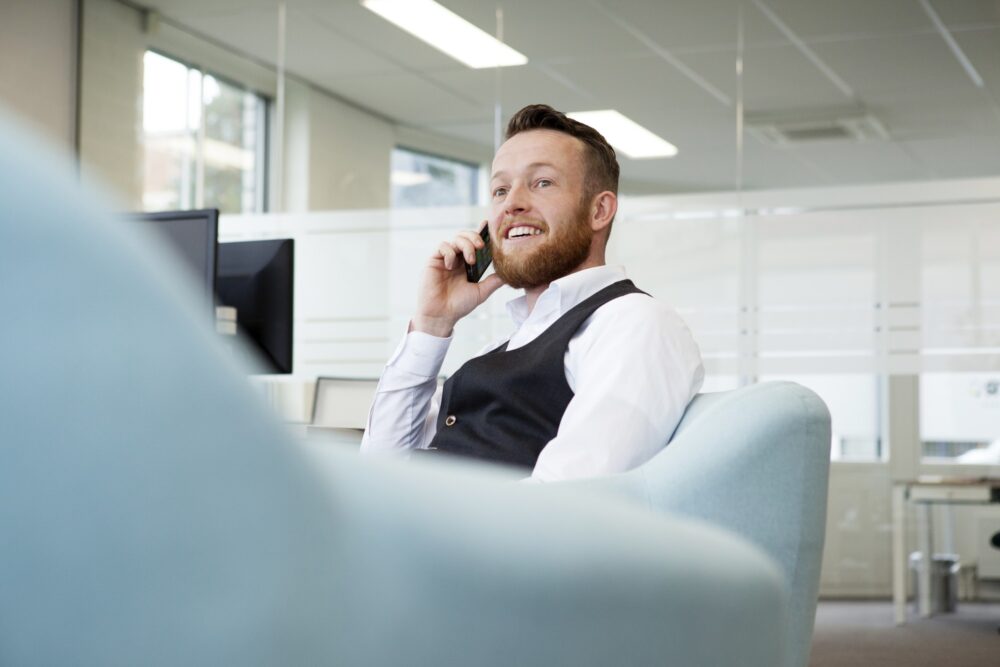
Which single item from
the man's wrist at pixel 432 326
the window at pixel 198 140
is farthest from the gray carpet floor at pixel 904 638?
the window at pixel 198 140

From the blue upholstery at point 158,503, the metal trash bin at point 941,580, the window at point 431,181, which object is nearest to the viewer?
the blue upholstery at point 158,503

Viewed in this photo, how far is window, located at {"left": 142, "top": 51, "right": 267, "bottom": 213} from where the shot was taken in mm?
5719

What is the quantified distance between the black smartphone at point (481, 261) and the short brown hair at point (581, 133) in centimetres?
21

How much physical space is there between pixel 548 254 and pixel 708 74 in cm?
325

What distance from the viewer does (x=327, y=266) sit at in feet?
18.0

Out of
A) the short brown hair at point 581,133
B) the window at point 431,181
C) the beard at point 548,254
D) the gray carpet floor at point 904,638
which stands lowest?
the gray carpet floor at point 904,638

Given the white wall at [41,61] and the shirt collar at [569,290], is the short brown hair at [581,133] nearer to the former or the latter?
the shirt collar at [569,290]

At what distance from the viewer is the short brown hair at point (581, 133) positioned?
6.82 feet

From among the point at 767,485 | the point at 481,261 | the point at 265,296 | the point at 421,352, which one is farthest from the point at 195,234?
the point at 767,485

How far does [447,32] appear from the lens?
540cm

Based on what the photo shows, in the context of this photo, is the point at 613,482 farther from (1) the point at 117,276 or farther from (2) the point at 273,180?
(2) the point at 273,180

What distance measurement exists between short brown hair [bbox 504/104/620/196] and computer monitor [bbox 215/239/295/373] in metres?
1.04

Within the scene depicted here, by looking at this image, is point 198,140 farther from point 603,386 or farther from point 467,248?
point 603,386

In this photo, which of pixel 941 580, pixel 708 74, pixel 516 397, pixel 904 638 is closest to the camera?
pixel 516 397
